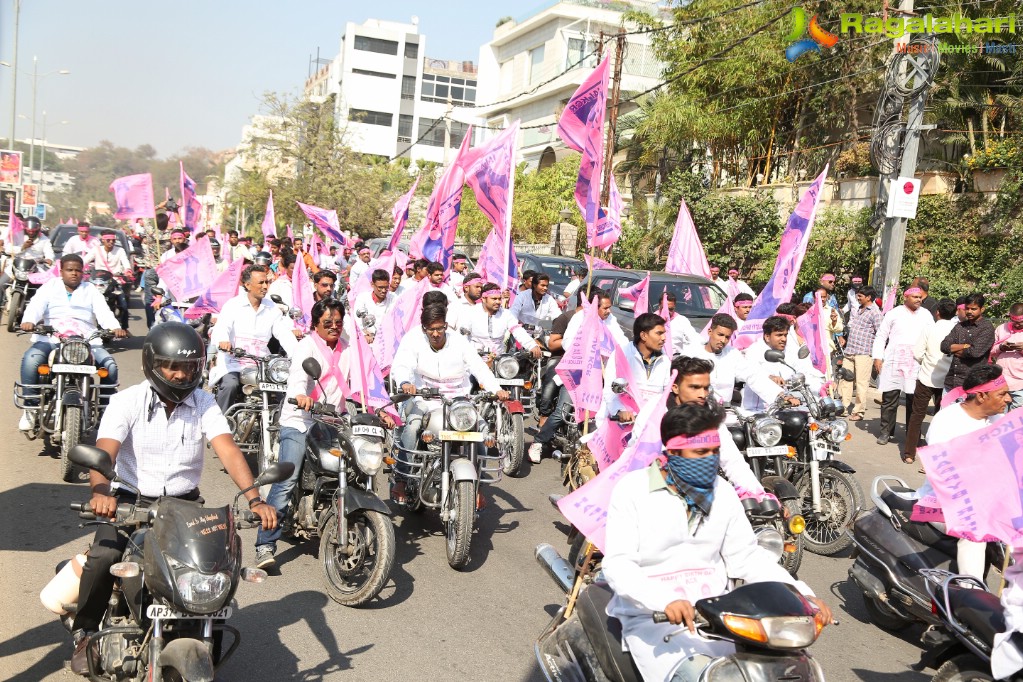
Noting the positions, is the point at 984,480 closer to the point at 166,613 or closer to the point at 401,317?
the point at 166,613

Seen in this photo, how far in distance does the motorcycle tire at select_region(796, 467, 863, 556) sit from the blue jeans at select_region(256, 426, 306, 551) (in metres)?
3.74

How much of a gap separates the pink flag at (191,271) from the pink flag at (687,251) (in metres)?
7.08

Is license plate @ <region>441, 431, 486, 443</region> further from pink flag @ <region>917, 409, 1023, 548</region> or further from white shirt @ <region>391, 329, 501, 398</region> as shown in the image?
pink flag @ <region>917, 409, 1023, 548</region>

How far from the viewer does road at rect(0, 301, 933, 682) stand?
4.99 meters

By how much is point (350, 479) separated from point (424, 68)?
3002 inches

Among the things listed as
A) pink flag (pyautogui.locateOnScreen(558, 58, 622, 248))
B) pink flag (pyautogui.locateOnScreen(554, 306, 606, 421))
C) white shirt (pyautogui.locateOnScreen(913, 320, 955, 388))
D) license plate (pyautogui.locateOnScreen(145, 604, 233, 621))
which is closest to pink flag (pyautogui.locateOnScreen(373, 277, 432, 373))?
pink flag (pyautogui.locateOnScreen(558, 58, 622, 248))

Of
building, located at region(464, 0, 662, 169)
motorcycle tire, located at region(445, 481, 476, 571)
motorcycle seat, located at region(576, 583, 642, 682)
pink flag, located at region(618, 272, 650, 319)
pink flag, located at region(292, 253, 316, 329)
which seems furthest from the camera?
building, located at region(464, 0, 662, 169)

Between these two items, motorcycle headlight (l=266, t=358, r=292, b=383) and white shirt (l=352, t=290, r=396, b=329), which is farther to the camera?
white shirt (l=352, t=290, r=396, b=329)

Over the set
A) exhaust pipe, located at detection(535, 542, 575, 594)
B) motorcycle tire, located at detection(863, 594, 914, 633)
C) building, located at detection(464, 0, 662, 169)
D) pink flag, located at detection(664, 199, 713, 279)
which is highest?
building, located at detection(464, 0, 662, 169)

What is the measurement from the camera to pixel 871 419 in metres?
14.5

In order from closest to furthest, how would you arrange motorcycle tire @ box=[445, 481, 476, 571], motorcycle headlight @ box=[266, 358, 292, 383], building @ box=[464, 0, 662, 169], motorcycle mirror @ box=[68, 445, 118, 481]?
motorcycle mirror @ box=[68, 445, 118, 481] < motorcycle tire @ box=[445, 481, 476, 571] < motorcycle headlight @ box=[266, 358, 292, 383] < building @ box=[464, 0, 662, 169]

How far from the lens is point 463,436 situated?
265 inches

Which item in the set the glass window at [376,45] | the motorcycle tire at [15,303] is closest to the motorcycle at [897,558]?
the motorcycle tire at [15,303]

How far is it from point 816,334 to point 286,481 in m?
6.84
